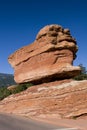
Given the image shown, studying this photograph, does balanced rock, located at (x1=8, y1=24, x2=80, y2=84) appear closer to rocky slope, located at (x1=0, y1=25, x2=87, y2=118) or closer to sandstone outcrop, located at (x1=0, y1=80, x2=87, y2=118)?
rocky slope, located at (x1=0, y1=25, x2=87, y2=118)

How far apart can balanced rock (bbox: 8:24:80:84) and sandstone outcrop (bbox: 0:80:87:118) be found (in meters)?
1.87

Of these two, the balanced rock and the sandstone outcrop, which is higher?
the balanced rock

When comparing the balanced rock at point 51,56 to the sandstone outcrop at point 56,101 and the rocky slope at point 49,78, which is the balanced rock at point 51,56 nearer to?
the rocky slope at point 49,78

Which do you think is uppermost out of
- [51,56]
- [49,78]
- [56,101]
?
[51,56]

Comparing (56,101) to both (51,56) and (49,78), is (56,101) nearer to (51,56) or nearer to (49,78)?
(49,78)

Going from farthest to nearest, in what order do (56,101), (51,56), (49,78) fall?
(49,78), (51,56), (56,101)

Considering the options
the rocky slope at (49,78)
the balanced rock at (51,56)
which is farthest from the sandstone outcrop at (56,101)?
the balanced rock at (51,56)

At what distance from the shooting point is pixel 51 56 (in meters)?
38.7

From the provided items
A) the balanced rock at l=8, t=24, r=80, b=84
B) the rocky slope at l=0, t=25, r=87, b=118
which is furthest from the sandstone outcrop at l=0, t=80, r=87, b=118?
the balanced rock at l=8, t=24, r=80, b=84

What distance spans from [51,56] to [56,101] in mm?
8389

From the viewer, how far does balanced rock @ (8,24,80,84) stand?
124 feet

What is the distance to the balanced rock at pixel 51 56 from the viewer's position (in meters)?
37.7

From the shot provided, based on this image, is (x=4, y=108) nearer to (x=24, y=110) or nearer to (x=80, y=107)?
(x=24, y=110)

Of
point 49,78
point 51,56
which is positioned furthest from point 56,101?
point 51,56
